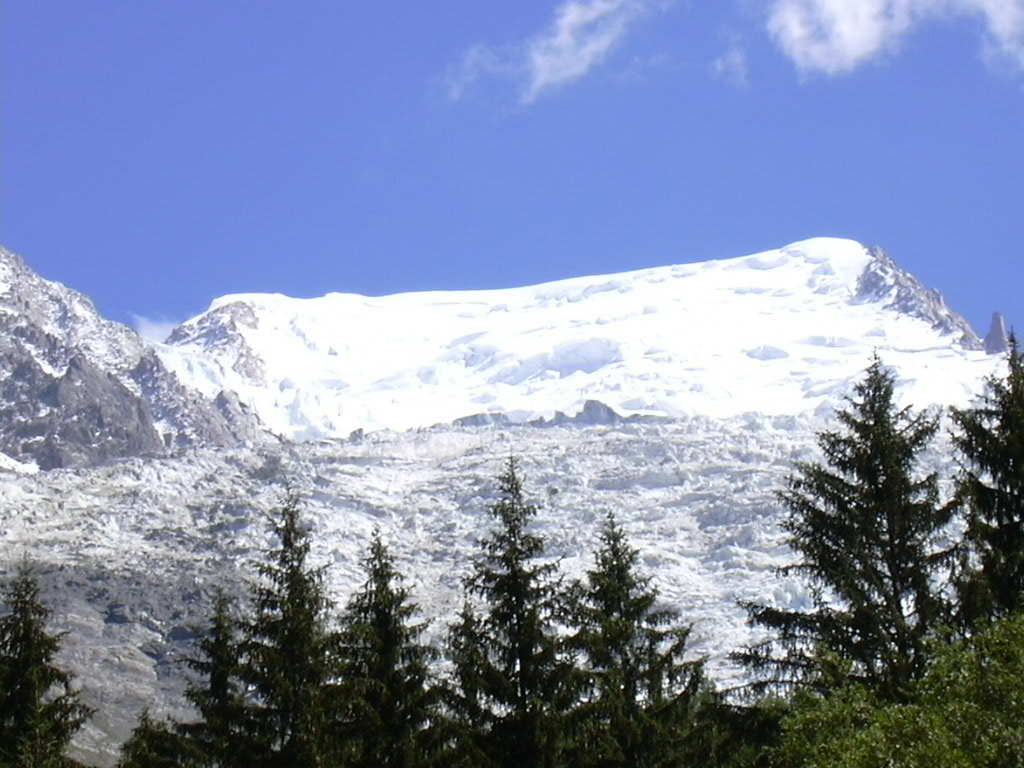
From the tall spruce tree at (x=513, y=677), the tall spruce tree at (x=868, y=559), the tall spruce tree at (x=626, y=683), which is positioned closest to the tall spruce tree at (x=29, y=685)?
the tall spruce tree at (x=513, y=677)

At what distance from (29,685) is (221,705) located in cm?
348

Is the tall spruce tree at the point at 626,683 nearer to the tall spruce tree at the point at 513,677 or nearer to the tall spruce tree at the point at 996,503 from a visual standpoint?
the tall spruce tree at the point at 513,677

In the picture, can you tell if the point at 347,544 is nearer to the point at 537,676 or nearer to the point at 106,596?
the point at 106,596

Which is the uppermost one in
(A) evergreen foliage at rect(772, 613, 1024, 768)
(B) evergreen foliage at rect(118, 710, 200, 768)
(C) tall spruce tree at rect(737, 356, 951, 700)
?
(C) tall spruce tree at rect(737, 356, 951, 700)

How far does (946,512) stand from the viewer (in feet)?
73.4

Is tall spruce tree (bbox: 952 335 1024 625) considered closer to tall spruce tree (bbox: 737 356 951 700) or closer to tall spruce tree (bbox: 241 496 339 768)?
tall spruce tree (bbox: 737 356 951 700)

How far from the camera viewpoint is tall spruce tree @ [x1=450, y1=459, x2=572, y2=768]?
2448 centimetres

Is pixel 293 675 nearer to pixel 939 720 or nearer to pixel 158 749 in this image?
pixel 158 749

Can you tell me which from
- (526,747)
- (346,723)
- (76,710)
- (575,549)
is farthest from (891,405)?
(575,549)

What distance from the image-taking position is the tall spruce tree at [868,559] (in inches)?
845

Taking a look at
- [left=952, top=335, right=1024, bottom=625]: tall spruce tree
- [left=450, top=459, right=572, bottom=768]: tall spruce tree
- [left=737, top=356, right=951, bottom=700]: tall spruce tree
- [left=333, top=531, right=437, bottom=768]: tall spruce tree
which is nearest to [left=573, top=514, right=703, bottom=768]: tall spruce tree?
[left=450, top=459, right=572, bottom=768]: tall spruce tree

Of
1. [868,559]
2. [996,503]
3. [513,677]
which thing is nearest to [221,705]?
[513,677]

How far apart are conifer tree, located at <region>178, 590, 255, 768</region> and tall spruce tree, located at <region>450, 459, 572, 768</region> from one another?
146 inches

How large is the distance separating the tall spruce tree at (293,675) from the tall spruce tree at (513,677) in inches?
87.3
